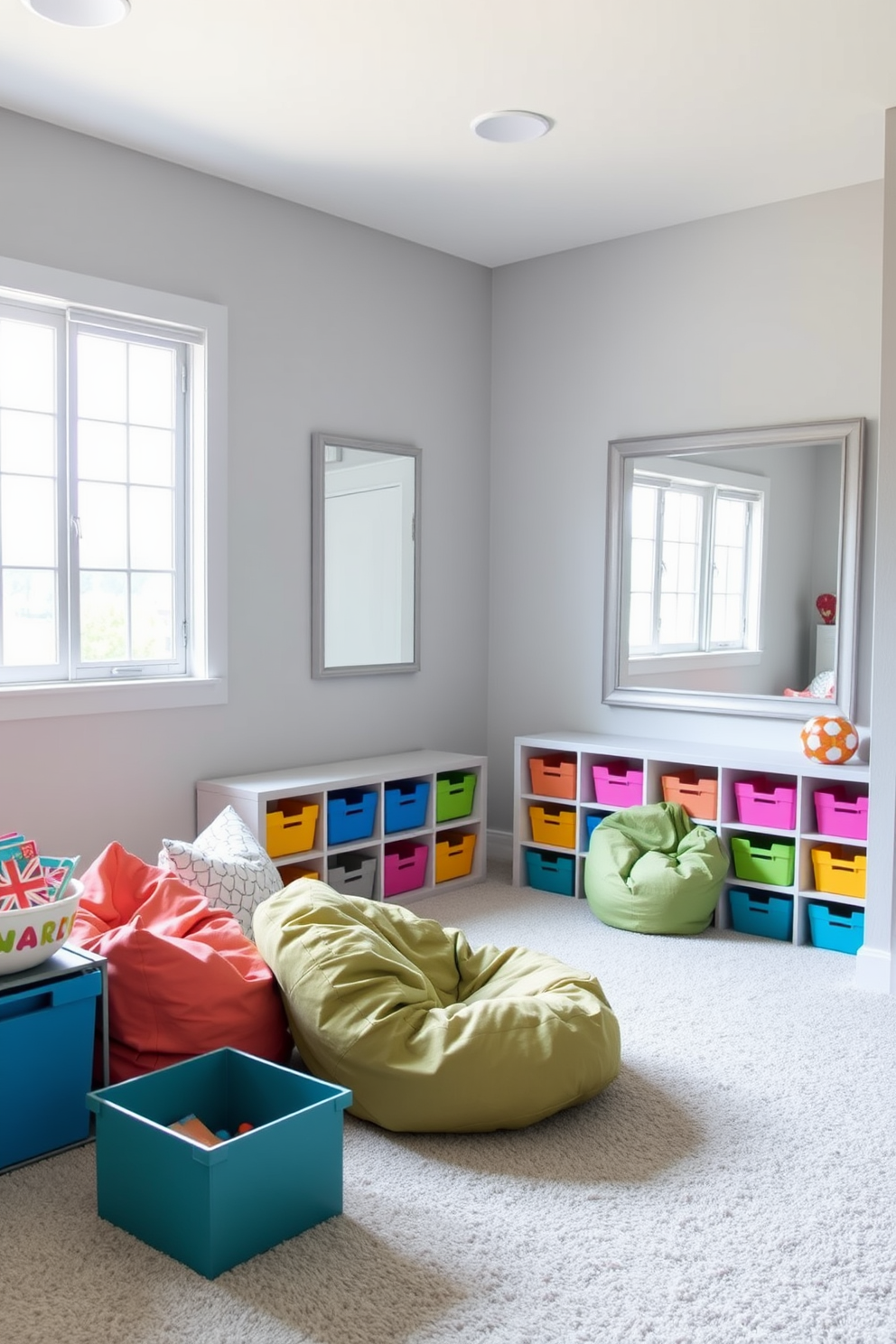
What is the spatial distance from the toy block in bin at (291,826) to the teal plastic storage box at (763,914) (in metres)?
1.58

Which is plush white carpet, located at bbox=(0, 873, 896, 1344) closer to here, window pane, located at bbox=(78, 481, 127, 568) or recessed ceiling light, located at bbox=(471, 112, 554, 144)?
window pane, located at bbox=(78, 481, 127, 568)

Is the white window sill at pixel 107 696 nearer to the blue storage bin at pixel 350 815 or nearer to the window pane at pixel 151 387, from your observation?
the blue storage bin at pixel 350 815

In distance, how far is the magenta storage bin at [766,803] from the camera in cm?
412

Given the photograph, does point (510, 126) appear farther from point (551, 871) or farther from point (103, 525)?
point (551, 871)

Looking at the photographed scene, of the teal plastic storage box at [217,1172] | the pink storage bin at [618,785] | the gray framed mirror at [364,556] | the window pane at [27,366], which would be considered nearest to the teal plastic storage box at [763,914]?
the pink storage bin at [618,785]

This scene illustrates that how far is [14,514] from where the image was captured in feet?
12.0

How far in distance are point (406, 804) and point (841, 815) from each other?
1627 mm

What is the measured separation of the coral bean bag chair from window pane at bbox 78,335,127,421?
183 cm

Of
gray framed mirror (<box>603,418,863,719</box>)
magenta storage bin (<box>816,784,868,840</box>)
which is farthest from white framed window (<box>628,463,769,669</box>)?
magenta storage bin (<box>816,784,868,840</box>)

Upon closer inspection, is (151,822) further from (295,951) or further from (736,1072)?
(736,1072)

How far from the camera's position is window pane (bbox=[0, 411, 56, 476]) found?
3631mm

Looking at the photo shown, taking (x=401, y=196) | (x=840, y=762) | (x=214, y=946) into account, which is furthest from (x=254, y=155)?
(x=840, y=762)

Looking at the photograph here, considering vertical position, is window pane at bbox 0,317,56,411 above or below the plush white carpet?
above

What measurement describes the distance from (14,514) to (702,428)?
2.63 meters
